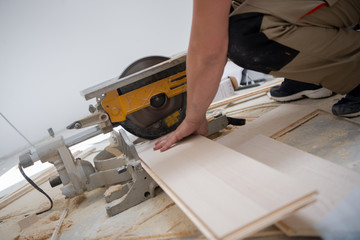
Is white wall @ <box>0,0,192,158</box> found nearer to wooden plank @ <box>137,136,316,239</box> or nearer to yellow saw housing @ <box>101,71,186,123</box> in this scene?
yellow saw housing @ <box>101,71,186,123</box>

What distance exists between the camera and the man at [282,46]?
49.9 inches

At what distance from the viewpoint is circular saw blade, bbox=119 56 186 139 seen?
76.1 inches

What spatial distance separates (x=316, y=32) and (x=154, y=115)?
4.00ft

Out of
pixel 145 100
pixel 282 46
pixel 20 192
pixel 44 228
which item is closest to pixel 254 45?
pixel 282 46

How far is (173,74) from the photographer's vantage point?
191cm

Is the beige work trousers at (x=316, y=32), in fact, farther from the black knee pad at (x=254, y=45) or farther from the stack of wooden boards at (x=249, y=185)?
the stack of wooden boards at (x=249, y=185)

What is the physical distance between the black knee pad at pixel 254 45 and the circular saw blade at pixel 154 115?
72cm

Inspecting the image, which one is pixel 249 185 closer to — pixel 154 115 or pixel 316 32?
pixel 316 32

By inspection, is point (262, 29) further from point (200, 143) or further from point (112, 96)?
point (112, 96)

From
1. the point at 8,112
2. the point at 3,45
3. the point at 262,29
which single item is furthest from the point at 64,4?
the point at 262,29

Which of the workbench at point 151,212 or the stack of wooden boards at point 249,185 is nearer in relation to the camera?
the stack of wooden boards at point 249,185

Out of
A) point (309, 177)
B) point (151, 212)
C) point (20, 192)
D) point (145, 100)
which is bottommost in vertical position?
point (20, 192)

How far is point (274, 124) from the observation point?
1.65m

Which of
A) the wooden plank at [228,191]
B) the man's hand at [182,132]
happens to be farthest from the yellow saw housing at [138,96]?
the wooden plank at [228,191]
